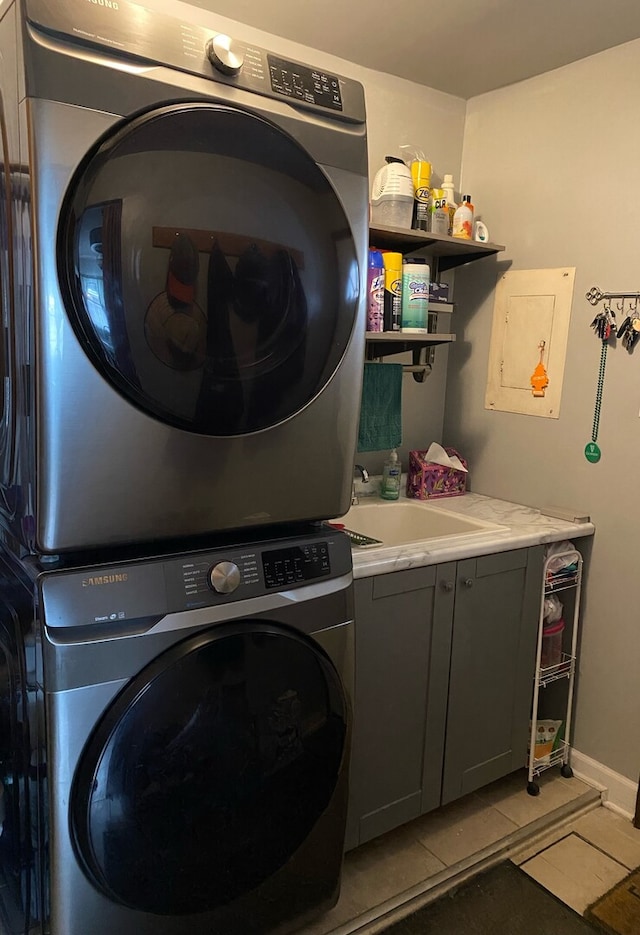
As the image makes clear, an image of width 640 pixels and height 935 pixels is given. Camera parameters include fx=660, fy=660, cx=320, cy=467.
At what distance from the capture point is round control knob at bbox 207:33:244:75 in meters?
1.07

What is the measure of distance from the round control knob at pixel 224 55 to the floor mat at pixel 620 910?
206 centimetres

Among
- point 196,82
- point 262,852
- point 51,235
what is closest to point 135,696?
point 262,852

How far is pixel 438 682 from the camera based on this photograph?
6.05ft

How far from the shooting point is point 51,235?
0.95 meters

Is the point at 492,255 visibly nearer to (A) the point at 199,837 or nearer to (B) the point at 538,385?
(B) the point at 538,385

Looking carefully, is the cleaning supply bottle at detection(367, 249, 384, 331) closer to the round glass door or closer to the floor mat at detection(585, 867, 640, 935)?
the round glass door

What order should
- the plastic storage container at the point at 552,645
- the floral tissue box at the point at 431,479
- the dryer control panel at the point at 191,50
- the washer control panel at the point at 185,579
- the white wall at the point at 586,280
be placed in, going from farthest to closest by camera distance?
the floral tissue box at the point at 431,479, the plastic storage container at the point at 552,645, the white wall at the point at 586,280, the washer control panel at the point at 185,579, the dryer control panel at the point at 191,50

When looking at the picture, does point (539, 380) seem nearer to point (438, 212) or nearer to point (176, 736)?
point (438, 212)

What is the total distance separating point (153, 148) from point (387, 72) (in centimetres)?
151

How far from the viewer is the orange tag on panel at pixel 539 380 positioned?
2225 millimetres

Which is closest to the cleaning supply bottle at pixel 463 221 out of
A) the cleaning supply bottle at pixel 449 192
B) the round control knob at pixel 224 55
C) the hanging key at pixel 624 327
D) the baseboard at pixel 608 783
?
the cleaning supply bottle at pixel 449 192

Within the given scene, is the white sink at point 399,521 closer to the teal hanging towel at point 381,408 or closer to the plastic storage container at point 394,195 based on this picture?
the teal hanging towel at point 381,408

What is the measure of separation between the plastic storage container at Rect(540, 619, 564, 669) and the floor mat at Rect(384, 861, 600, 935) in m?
0.64

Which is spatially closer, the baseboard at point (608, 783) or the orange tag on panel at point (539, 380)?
the baseboard at point (608, 783)
